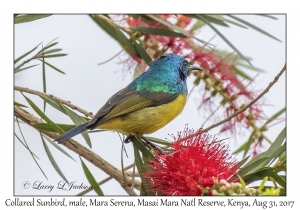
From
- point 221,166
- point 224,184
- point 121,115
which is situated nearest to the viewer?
point 224,184

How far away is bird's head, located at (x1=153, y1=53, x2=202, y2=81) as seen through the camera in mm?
5023

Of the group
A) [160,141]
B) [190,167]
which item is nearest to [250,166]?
[190,167]

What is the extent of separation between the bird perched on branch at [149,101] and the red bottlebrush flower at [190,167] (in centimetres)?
72

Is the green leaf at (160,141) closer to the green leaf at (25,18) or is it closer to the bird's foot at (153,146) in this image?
the bird's foot at (153,146)

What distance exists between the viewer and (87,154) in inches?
152

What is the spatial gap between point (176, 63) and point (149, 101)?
1.80ft

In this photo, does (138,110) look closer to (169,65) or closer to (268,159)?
(169,65)

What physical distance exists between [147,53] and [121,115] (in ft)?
2.17

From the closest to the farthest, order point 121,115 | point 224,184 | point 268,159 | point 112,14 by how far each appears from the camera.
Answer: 1. point 224,184
2. point 268,159
3. point 121,115
4. point 112,14

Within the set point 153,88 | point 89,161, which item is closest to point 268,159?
point 89,161

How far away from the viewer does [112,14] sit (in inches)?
190

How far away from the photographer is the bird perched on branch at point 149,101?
14.7 feet

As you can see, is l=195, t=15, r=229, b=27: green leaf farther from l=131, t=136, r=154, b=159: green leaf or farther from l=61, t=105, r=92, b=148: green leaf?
l=61, t=105, r=92, b=148: green leaf

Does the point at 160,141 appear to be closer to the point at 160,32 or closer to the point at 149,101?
the point at 149,101
